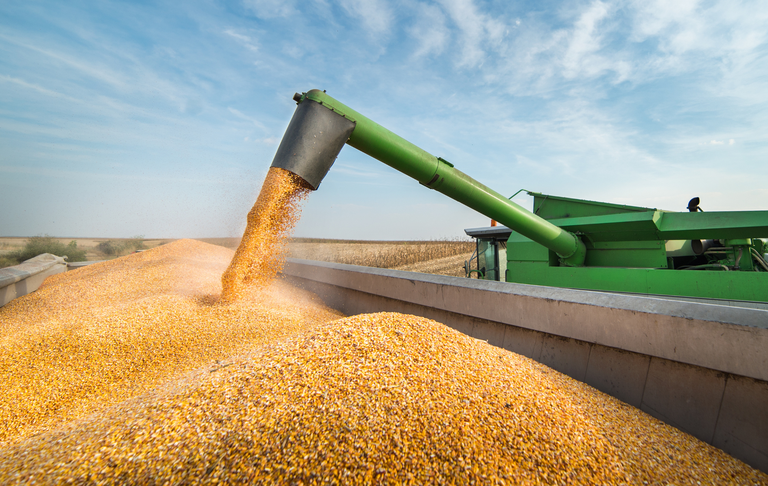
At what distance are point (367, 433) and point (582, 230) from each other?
3040mm

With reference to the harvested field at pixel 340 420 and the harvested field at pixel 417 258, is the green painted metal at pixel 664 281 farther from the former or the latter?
the harvested field at pixel 417 258

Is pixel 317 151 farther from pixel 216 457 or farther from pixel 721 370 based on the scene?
pixel 721 370

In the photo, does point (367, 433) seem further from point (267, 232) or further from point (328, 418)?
point (267, 232)

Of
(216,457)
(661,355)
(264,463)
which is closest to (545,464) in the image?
(661,355)

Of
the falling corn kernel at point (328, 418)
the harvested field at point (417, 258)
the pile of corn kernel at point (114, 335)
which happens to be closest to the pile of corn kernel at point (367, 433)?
the falling corn kernel at point (328, 418)

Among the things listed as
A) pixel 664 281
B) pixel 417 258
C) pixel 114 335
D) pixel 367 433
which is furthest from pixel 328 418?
pixel 417 258

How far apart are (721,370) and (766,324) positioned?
0.26m

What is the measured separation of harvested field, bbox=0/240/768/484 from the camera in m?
1.17

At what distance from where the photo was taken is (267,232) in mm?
2881

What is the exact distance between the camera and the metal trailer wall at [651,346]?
55.0 inches

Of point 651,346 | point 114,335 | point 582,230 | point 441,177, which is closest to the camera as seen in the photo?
point 651,346

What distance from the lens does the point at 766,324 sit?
4.42 feet

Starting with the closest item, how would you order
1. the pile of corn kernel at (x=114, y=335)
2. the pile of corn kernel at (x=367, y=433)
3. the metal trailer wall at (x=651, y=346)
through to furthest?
1. the pile of corn kernel at (x=367, y=433)
2. the metal trailer wall at (x=651, y=346)
3. the pile of corn kernel at (x=114, y=335)

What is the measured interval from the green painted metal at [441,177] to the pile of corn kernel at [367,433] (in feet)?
5.31
